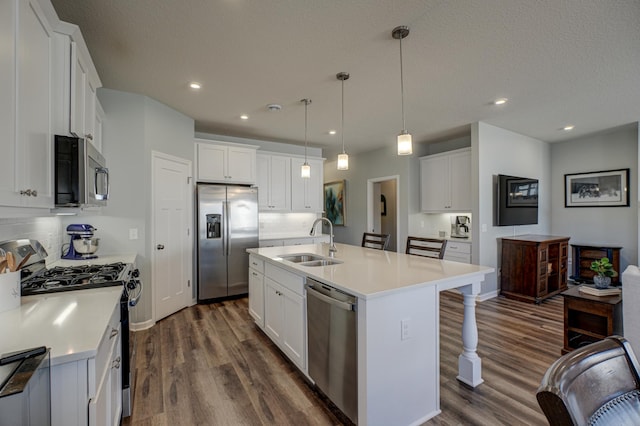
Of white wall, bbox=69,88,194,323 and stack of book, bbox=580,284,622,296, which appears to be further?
white wall, bbox=69,88,194,323

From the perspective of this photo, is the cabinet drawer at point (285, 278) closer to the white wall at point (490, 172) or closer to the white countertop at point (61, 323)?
the white countertop at point (61, 323)

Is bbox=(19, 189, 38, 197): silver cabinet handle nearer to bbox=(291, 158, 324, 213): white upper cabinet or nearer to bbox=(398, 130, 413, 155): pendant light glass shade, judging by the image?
bbox=(398, 130, 413, 155): pendant light glass shade

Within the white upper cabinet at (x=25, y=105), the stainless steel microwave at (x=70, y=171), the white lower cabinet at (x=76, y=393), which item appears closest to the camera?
the white lower cabinet at (x=76, y=393)

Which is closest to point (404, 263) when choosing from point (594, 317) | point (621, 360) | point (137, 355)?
point (621, 360)

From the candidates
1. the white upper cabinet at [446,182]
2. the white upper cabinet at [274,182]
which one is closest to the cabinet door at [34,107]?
the white upper cabinet at [274,182]

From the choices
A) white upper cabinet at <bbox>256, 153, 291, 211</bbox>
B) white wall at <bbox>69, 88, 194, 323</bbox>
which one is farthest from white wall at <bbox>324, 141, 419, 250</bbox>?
white wall at <bbox>69, 88, 194, 323</bbox>

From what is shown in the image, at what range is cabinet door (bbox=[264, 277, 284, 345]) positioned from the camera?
8.60 feet

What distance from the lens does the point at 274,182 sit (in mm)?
5359

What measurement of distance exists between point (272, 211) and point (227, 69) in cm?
295

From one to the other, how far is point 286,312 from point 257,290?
2.61 feet

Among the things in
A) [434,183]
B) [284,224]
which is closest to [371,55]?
[434,183]

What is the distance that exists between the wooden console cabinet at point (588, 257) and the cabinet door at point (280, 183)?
5.31 metres

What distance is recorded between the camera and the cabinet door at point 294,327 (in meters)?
2.23

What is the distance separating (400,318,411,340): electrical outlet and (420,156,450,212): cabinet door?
386 cm
